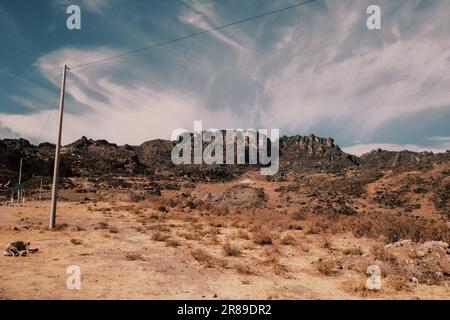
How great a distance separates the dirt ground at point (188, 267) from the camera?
26.6 feet

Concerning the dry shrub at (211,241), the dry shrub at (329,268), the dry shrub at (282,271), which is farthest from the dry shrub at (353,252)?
the dry shrub at (211,241)

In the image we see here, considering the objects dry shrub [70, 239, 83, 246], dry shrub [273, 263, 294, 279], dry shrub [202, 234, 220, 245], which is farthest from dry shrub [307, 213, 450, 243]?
dry shrub [70, 239, 83, 246]

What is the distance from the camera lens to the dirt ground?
8094mm

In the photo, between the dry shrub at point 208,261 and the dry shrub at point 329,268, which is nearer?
the dry shrub at point 329,268

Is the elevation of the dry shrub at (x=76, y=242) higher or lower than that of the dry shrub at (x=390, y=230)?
lower

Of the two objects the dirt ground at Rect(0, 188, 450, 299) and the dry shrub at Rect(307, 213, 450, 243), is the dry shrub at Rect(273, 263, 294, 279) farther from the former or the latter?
the dry shrub at Rect(307, 213, 450, 243)

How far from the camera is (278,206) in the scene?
4047cm

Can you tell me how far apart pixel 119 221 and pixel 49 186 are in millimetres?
36455

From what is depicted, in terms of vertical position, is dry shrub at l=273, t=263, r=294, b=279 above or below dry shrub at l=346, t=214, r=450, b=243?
below

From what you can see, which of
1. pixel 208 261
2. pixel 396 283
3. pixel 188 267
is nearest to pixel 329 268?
pixel 396 283

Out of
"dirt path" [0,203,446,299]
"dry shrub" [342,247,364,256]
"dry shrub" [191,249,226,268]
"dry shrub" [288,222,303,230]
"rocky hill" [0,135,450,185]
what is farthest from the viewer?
"rocky hill" [0,135,450,185]

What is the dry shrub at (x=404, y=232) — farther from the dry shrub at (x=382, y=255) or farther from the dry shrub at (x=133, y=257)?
the dry shrub at (x=133, y=257)
